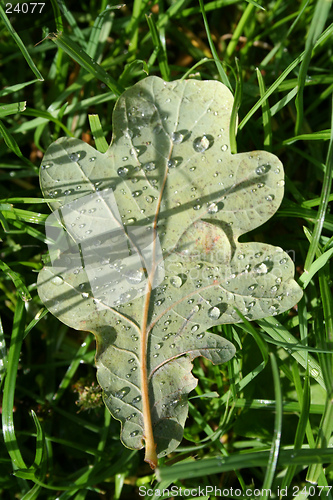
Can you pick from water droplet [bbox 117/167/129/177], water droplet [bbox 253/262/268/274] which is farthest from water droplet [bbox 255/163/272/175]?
water droplet [bbox 117/167/129/177]

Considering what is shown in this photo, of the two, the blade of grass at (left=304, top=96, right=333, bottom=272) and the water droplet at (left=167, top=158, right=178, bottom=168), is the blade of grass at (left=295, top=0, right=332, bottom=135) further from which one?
the water droplet at (left=167, top=158, right=178, bottom=168)

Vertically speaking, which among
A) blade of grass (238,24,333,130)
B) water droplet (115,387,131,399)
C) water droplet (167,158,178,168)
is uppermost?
blade of grass (238,24,333,130)

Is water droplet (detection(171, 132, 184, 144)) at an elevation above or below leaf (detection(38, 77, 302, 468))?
above

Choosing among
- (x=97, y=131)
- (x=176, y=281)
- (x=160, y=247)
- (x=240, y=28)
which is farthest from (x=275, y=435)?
(x=240, y=28)

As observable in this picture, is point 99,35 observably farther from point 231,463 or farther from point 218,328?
point 231,463

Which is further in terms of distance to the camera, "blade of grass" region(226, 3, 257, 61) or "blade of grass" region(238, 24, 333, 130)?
"blade of grass" region(226, 3, 257, 61)

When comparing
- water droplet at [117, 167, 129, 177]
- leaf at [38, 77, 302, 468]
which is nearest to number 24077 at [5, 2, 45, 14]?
leaf at [38, 77, 302, 468]

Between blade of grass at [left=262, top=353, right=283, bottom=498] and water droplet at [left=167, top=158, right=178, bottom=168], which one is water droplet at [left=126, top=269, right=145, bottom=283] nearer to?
water droplet at [left=167, top=158, right=178, bottom=168]

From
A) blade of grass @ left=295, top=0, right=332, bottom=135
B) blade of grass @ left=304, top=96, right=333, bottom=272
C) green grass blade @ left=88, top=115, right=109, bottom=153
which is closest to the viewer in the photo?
blade of grass @ left=295, top=0, right=332, bottom=135

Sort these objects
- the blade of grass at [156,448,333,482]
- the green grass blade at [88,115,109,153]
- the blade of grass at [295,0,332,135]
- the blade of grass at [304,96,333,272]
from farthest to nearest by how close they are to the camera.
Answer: the green grass blade at [88,115,109,153] < the blade of grass at [304,96,333,272] < the blade of grass at [295,0,332,135] < the blade of grass at [156,448,333,482]
